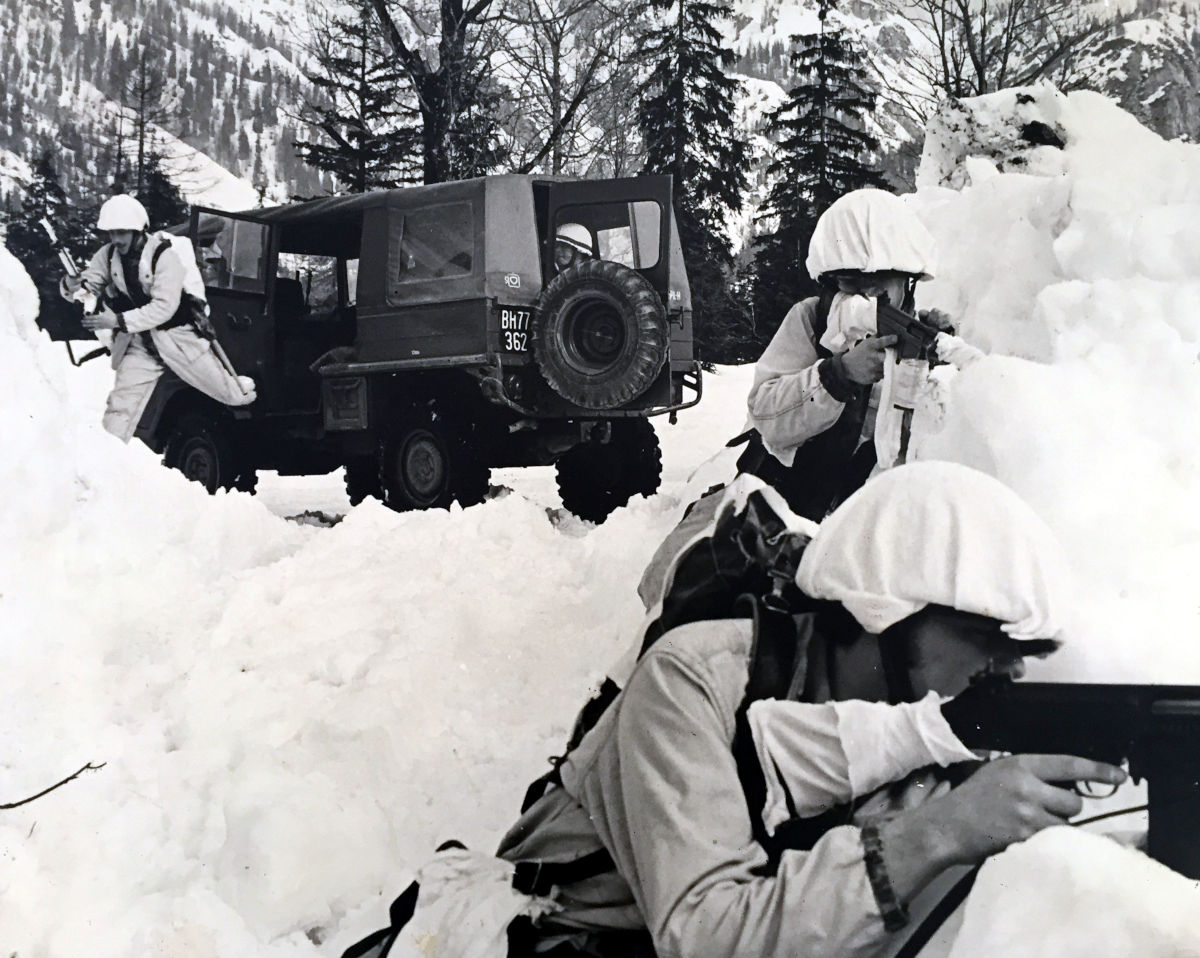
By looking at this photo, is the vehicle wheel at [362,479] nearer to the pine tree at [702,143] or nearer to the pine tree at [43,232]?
the pine tree at [702,143]

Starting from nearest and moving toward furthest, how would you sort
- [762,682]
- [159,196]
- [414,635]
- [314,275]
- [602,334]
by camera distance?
[762,682], [159,196], [414,635], [602,334], [314,275]

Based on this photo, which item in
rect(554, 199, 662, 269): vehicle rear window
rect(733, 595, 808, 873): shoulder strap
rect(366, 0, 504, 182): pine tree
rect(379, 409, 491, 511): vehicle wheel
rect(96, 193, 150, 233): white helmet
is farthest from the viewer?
rect(379, 409, 491, 511): vehicle wheel

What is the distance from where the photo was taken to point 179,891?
1.99 m

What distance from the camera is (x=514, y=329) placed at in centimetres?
468

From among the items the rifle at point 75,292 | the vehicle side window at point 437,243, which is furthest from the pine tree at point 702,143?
the vehicle side window at point 437,243

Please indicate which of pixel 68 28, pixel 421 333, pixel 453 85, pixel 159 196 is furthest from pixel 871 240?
pixel 421 333

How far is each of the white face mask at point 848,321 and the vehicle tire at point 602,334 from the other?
0.89 metres

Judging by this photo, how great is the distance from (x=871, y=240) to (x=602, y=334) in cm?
114

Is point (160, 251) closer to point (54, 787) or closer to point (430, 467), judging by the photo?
point (54, 787)

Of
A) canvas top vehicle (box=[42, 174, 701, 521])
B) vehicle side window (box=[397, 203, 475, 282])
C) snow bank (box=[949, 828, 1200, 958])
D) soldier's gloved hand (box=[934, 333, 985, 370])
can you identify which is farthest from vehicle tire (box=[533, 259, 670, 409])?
snow bank (box=[949, 828, 1200, 958])

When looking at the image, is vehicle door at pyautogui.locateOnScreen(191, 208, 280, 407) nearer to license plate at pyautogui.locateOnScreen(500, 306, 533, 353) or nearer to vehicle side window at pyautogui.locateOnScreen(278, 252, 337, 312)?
vehicle side window at pyautogui.locateOnScreen(278, 252, 337, 312)

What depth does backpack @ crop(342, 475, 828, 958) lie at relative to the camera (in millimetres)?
1378

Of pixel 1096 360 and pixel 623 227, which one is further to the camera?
pixel 623 227

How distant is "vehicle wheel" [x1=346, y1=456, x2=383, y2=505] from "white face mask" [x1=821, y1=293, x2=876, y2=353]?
292 centimetres
